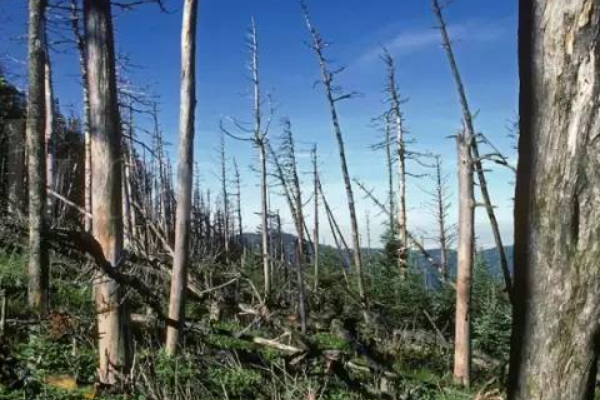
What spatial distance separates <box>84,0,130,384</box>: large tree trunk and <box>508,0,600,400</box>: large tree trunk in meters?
4.82

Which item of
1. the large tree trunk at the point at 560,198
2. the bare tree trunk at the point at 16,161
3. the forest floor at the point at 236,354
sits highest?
the bare tree trunk at the point at 16,161

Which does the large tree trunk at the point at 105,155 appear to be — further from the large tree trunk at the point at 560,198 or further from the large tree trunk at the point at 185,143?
the large tree trunk at the point at 560,198

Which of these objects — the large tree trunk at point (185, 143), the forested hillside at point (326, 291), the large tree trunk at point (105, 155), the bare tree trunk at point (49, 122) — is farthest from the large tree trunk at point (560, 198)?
the bare tree trunk at point (49, 122)

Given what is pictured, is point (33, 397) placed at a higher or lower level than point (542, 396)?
lower

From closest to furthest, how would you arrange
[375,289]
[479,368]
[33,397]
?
[33,397] < [479,368] < [375,289]

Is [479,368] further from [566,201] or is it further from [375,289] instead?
[566,201]

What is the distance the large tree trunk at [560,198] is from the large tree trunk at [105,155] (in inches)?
190

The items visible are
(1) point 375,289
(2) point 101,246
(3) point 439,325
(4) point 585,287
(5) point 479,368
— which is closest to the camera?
(4) point 585,287

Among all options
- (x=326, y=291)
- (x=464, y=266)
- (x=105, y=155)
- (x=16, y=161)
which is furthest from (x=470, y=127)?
(x=16, y=161)

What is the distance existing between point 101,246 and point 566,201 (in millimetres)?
5135

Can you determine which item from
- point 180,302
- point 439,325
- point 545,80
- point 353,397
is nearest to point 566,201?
point 545,80

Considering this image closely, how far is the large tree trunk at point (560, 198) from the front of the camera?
244 centimetres

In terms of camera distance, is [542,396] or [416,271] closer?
[542,396]

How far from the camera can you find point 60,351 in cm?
773
